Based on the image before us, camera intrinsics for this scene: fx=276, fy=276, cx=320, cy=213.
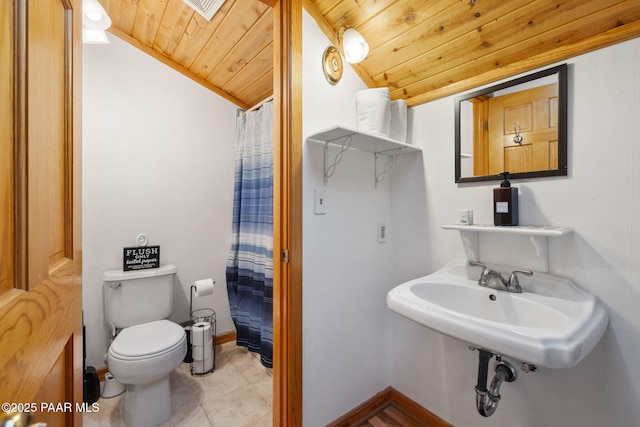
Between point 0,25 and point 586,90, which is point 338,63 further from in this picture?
point 0,25

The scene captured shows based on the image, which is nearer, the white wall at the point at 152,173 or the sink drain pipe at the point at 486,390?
the sink drain pipe at the point at 486,390

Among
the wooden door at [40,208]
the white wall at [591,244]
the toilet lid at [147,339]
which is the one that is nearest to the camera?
the wooden door at [40,208]

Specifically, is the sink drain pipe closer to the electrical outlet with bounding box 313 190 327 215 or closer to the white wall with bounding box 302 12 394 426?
the white wall with bounding box 302 12 394 426

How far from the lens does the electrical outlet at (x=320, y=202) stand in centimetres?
133

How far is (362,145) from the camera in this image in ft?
4.69

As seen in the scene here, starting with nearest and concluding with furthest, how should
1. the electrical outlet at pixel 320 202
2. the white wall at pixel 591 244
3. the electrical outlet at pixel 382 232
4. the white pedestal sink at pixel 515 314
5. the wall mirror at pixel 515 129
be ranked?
the white pedestal sink at pixel 515 314, the white wall at pixel 591 244, the wall mirror at pixel 515 129, the electrical outlet at pixel 320 202, the electrical outlet at pixel 382 232

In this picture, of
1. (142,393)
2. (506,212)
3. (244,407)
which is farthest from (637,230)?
(142,393)

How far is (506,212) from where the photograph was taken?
117cm

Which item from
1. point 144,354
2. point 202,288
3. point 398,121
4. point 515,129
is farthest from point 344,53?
point 144,354

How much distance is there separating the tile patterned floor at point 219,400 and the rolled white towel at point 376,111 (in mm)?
1668

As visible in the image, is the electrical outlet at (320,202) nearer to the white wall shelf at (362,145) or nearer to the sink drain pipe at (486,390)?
the white wall shelf at (362,145)

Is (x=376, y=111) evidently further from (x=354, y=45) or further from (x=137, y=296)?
(x=137, y=296)

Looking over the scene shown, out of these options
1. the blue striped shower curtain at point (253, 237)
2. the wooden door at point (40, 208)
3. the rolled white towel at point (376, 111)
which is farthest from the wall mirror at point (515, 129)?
the wooden door at point (40, 208)

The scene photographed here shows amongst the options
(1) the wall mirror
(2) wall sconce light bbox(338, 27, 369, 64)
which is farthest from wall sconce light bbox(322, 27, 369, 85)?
(1) the wall mirror
